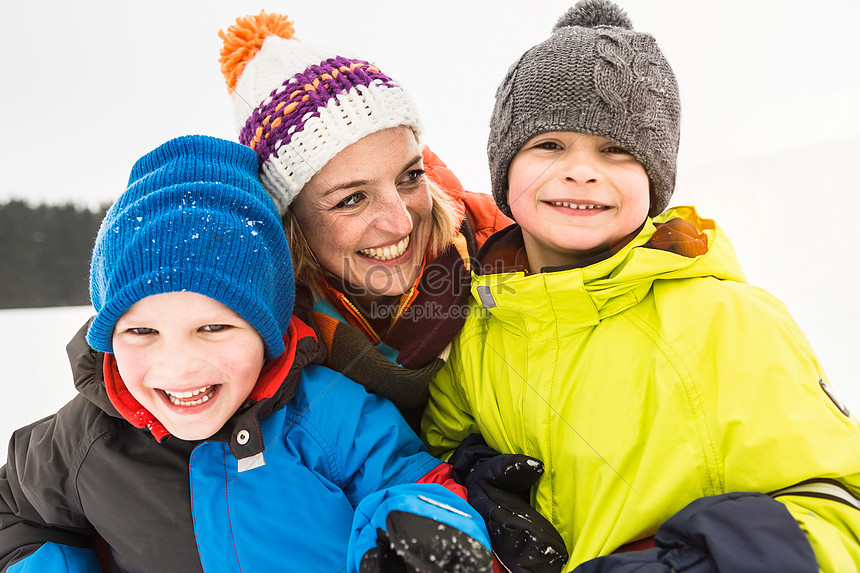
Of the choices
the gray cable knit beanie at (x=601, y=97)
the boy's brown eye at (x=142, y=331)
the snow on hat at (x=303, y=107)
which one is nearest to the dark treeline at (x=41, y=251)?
the snow on hat at (x=303, y=107)

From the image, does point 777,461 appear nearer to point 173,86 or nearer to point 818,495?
point 818,495

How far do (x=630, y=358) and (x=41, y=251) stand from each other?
4.85 m

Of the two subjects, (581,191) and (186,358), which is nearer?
(186,358)

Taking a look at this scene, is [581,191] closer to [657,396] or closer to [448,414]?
[657,396]

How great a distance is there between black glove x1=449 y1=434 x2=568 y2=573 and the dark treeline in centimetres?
425

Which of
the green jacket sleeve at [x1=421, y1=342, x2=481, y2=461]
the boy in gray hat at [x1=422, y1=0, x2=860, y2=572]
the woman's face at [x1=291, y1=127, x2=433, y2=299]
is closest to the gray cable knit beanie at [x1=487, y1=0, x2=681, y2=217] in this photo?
the boy in gray hat at [x1=422, y1=0, x2=860, y2=572]

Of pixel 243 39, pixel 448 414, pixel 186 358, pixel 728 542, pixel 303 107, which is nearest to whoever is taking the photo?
pixel 728 542

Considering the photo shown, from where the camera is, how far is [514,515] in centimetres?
119

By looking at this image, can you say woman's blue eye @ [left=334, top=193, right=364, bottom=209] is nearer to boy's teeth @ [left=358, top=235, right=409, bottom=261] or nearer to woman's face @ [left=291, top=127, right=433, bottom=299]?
woman's face @ [left=291, top=127, right=433, bottom=299]

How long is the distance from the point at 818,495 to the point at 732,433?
0.50ft

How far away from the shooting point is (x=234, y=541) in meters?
1.20

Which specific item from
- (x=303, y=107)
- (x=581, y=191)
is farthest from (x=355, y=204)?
(x=581, y=191)

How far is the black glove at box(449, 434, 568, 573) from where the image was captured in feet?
3.81

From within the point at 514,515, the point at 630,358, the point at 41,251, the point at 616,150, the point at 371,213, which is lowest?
the point at 514,515
